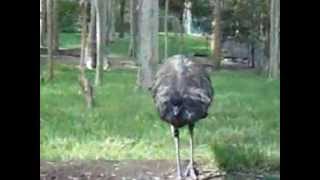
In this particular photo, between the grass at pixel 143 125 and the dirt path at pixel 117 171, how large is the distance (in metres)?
0.02

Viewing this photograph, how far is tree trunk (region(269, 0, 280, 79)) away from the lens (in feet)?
9.08

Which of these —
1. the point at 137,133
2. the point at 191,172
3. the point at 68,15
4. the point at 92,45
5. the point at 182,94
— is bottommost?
the point at 191,172

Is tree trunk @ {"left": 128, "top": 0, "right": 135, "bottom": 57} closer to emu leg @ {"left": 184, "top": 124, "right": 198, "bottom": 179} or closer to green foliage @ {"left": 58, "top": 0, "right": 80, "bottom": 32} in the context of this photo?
green foliage @ {"left": 58, "top": 0, "right": 80, "bottom": 32}

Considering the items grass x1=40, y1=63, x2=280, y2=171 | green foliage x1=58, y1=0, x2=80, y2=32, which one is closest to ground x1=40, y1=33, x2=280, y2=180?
grass x1=40, y1=63, x2=280, y2=171

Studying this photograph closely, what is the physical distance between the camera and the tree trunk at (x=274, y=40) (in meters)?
2.77

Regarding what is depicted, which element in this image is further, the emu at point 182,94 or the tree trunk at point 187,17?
the tree trunk at point 187,17

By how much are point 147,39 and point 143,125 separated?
0.99 feet

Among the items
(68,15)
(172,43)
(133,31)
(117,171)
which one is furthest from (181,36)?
(117,171)

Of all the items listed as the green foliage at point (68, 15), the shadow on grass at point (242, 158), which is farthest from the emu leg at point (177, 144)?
the green foliage at point (68, 15)

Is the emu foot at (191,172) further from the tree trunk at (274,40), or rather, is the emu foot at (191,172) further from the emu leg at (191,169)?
the tree trunk at (274,40)

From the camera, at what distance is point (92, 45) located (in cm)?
280

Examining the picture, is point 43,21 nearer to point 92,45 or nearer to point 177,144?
point 92,45
